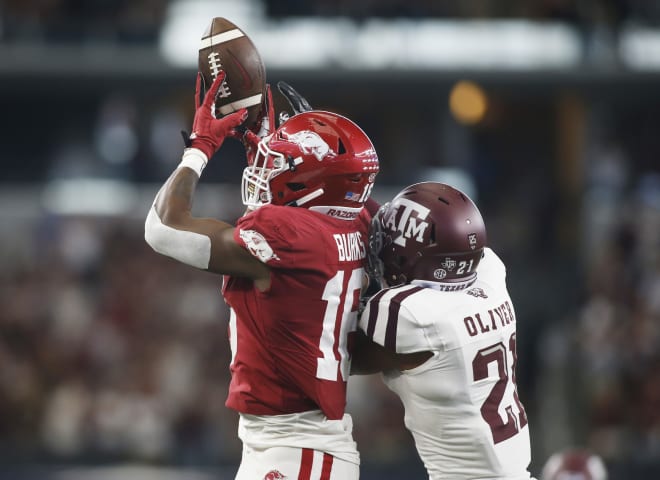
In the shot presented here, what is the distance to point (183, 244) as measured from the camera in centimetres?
310

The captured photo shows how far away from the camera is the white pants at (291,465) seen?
323 cm

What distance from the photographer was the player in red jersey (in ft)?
10.3

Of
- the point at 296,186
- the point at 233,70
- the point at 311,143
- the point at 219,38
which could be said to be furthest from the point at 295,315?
the point at 219,38

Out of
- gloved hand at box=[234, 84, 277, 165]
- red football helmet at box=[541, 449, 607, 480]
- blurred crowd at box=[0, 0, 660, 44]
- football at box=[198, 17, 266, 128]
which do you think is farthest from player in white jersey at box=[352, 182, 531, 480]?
blurred crowd at box=[0, 0, 660, 44]

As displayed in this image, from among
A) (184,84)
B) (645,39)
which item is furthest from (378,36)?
(645,39)

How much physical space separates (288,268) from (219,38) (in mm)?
956

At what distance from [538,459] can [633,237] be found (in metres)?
2.77

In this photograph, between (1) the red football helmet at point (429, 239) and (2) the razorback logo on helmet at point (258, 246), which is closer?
(2) the razorback logo on helmet at point (258, 246)

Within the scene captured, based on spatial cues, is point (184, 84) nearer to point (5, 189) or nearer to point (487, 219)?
point (5, 189)

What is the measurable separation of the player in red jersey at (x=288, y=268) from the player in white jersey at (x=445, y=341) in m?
0.14

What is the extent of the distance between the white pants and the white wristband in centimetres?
95

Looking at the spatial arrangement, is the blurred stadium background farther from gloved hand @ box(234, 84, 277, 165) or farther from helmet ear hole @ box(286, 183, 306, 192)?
helmet ear hole @ box(286, 183, 306, 192)

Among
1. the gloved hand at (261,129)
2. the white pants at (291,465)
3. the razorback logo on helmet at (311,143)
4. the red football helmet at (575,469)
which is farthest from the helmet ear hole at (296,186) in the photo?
the red football helmet at (575,469)

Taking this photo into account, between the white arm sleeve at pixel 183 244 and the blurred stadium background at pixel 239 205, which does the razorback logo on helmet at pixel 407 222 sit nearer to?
the white arm sleeve at pixel 183 244
